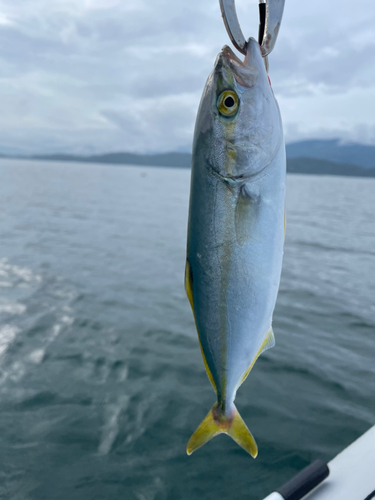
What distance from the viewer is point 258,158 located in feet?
4.86

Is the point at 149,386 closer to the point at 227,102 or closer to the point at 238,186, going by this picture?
the point at 238,186

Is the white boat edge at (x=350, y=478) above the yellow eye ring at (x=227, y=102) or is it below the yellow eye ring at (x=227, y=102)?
→ below

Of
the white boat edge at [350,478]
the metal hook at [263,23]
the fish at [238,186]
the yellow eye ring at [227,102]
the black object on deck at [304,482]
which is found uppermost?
the metal hook at [263,23]

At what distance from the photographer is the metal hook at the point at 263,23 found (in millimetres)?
1453

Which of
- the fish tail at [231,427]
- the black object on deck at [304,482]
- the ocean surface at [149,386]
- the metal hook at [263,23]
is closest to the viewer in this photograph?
the metal hook at [263,23]

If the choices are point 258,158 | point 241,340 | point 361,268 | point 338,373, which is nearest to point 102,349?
point 338,373

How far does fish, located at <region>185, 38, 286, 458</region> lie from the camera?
1.48 meters

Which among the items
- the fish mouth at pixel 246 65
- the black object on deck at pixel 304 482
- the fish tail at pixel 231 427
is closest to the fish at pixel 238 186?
the fish mouth at pixel 246 65

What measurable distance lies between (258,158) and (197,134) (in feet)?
0.90

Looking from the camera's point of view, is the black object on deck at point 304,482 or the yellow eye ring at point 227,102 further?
the black object on deck at point 304,482

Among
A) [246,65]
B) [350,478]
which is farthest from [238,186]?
[350,478]

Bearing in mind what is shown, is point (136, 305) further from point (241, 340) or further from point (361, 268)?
point (361, 268)

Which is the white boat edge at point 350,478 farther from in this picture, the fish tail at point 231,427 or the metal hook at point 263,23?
the metal hook at point 263,23

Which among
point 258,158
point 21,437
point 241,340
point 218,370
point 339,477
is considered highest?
point 258,158
